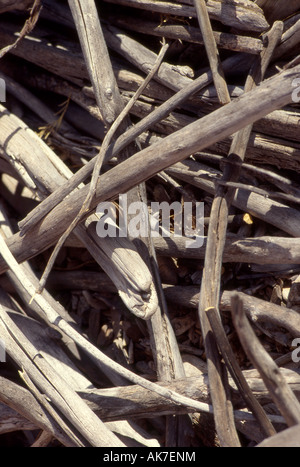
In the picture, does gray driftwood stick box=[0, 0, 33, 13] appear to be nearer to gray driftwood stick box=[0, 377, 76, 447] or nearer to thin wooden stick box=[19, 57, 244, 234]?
thin wooden stick box=[19, 57, 244, 234]

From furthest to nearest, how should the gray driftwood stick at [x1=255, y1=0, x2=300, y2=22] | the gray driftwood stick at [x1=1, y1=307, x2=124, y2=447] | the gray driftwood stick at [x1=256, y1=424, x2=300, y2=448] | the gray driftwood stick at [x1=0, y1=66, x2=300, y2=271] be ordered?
the gray driftwood stick at [x1=255, y1=0, x2=300, y2=22]
the gray driftwood stick at [x1=1, y1=307, x2=124, y2=447]
the gray driftwood stick at [x1=0, y1=66, x2=300, y2=271]
the gray driftwood stick at [x1=256, y1=424, x2=300, y2=448]

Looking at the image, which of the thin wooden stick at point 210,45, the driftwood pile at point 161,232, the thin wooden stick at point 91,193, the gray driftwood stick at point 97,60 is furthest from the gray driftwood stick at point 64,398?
the thin wooden stick at point 210,45

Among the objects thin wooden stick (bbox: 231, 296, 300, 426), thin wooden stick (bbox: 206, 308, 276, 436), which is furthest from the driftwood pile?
thin wooden stick (bbox: 231, 296, 300, 426)

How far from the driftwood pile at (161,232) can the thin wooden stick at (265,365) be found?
223 millimetres

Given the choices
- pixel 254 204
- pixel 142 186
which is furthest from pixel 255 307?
pixel 142 186

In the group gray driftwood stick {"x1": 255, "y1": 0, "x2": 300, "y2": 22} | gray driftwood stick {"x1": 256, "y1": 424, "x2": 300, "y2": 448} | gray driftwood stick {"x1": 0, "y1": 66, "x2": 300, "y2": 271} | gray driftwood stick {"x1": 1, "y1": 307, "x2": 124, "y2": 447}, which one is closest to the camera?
gray driftwood stick {"x1": 256, "y1": 424, "x2": 300, "y2": 448}

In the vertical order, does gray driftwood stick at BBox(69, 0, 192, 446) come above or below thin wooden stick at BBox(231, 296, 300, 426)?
above

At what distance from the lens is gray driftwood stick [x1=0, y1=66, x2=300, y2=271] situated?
165cm

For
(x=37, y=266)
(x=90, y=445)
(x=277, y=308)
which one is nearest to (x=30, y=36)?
(x=37, y=266)

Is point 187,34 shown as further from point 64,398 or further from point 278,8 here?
point 64,398

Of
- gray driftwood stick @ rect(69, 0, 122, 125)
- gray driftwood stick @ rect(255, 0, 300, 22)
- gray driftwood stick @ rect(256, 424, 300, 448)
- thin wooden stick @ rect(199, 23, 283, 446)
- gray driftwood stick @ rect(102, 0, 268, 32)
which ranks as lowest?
gray driftwood stick @ rect(256, 424, 300, 448)

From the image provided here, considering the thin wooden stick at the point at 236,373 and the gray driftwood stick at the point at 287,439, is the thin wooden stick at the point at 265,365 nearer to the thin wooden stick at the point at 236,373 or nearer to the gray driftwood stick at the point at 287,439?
the gray driftwood stick at the point at 287,439

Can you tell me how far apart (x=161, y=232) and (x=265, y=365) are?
899 millimetres

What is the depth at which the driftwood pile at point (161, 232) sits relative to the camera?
1.83 meters
